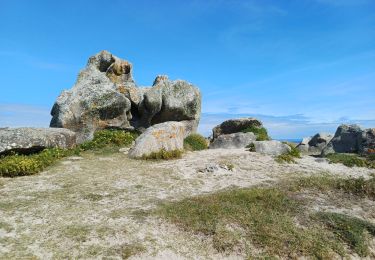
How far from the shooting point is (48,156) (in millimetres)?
22016

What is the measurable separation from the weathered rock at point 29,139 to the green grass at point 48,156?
0.46 meters

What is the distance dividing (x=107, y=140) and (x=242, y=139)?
404 inches

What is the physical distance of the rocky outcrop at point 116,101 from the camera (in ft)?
100

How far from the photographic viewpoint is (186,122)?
115ft

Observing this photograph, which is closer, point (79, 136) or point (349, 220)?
point (349, 220)

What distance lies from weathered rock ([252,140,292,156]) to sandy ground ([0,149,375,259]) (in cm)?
142

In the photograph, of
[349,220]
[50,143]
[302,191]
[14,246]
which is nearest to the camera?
[14,246]

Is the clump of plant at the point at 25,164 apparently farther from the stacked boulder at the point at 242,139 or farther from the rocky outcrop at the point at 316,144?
the rocky outcrop at the point at 316,144

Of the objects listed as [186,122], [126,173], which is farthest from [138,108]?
[126,173]

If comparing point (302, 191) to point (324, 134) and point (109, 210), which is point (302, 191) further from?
point (324, 134)

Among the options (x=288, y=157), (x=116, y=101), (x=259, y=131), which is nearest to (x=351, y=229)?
(x=288, y=157)

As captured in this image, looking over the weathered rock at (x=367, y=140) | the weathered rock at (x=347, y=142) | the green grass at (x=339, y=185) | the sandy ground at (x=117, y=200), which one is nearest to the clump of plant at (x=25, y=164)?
the sandy ground at (x=117, y=200)

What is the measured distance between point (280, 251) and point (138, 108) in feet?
78.7

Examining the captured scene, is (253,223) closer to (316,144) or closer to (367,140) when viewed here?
(367,140)
